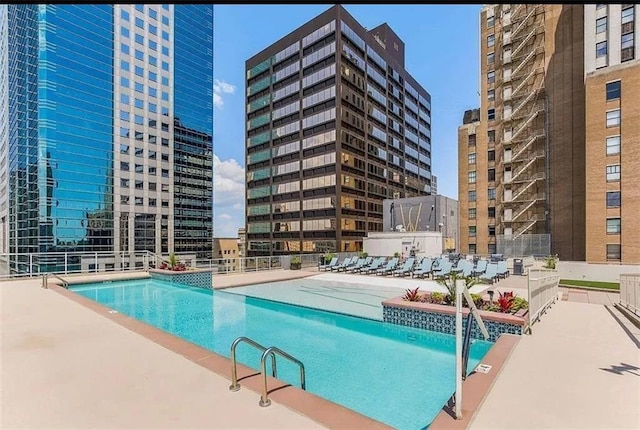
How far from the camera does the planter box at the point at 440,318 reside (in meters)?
6.91

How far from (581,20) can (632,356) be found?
43510 mm

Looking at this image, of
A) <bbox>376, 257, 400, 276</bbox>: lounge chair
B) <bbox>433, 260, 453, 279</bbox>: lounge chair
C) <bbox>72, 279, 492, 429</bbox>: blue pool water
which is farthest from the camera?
<bbox>376, 257, 400, 276</bbox>: lounge chair

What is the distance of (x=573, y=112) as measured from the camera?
1377 inches

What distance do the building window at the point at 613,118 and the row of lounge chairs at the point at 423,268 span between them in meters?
19.5

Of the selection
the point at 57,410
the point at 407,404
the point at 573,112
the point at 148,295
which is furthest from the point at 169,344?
the point at 573,112

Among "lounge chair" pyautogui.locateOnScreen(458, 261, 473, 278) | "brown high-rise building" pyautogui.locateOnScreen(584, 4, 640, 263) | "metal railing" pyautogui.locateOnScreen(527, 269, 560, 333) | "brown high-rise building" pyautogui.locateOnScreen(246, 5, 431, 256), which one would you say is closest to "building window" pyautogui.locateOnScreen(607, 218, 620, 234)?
"brown high-rise building" pyautogui.locateOnScreen(584, 4, 640, 263)

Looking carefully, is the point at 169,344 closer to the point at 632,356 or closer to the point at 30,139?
the point at 632,356

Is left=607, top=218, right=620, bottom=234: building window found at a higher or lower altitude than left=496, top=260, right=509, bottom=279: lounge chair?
higher

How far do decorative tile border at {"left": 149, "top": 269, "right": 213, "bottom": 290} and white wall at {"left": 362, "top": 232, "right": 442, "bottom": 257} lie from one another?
56.2 ft

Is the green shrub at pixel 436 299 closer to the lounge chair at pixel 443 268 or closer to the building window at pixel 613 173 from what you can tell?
the lounge chair at pixel 443 268

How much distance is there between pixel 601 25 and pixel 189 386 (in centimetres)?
4317

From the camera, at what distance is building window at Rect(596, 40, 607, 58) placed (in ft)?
99.0

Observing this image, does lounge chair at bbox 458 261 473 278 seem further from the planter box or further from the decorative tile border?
the decorative tile border

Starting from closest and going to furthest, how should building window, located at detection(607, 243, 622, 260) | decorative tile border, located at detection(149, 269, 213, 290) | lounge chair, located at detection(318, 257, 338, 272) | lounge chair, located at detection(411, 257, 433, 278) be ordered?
decorative tile border, located at detection(149, 269, 213, 290) < lounge chair, located at detection(411, 257, 433, 278) < lounge chair, located at detection(318, 257, 338, 272) < building window, located at detection(607, 243, 622, 260)
